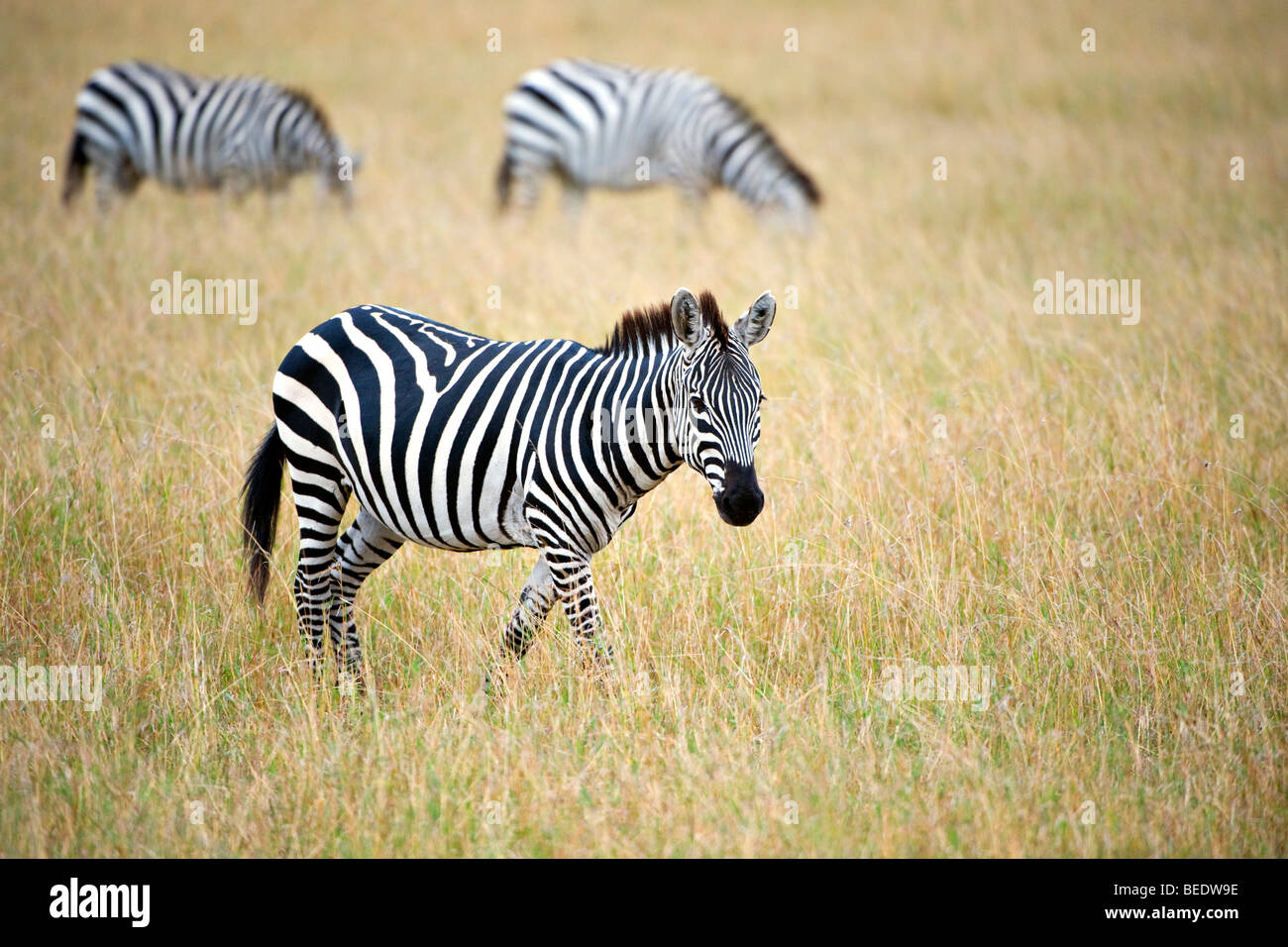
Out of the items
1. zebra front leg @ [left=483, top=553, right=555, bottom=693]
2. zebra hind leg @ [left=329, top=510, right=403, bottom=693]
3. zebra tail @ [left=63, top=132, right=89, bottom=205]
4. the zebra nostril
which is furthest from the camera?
zebra tail @ [left=63, top=132, right=89, bottom=205]

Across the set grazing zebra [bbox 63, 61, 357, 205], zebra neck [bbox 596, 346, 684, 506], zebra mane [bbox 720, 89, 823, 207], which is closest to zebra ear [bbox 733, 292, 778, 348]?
zebra neck [bbox 596, 346, 684, 506]

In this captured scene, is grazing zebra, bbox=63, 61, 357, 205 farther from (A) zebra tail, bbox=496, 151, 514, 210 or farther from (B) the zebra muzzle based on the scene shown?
(B) the zebra muzzle

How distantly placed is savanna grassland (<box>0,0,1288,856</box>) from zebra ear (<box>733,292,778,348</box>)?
59.4 inches

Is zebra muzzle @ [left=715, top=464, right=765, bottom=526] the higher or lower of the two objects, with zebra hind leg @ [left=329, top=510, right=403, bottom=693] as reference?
higher

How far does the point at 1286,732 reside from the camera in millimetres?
4570

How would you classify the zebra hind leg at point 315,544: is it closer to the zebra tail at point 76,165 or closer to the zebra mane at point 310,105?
the zebra mane at point 310,105

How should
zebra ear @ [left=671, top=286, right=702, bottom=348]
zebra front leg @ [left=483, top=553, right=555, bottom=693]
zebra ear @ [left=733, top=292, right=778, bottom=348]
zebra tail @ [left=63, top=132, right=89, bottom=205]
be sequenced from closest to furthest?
zebra ear @ [left=671, top=286, right=702, bottom=348]
zebra ear @ [left=733, top=292, right=778, bottom=348]
zebra front leg @ [left=483, top=553, right=555, bottom=693]
zebra tail @ [left=63, top=132, right=89, bottom=205]

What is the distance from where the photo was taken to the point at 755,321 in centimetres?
430

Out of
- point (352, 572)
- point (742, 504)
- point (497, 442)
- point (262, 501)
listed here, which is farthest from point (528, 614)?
point (262, 501)

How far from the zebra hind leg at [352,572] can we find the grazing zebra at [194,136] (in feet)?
30.0

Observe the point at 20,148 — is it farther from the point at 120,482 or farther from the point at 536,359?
the point at 536,359

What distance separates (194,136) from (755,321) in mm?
11199

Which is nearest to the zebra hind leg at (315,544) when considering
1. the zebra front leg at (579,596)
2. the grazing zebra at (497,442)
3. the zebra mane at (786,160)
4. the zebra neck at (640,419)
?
the grazing zebra at (497,442)

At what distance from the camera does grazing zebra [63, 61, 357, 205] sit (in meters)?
13.2
